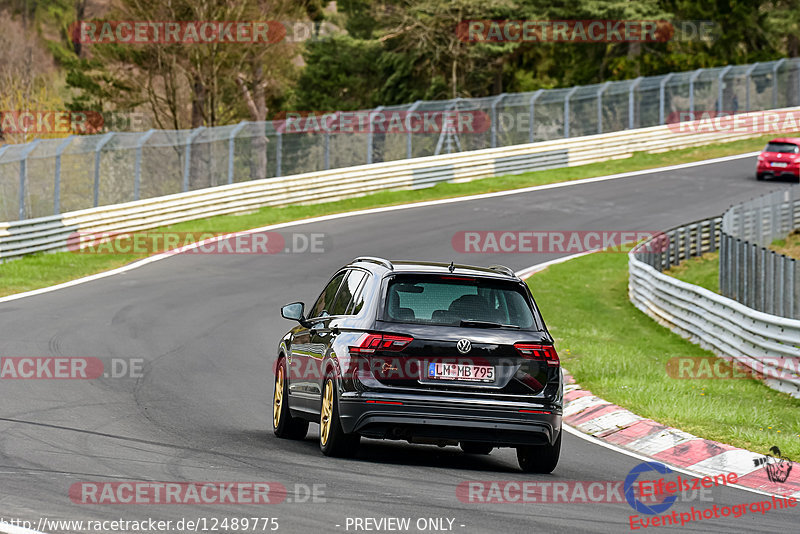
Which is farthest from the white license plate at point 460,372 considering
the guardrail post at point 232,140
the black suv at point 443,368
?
the guardrail post at point 232,140

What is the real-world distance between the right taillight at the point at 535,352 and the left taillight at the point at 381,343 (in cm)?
85

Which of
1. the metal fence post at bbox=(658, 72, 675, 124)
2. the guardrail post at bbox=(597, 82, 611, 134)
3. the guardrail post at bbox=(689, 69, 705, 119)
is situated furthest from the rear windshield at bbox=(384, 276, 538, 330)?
the guardrail post at bbox=(689, 69, 705, 119)

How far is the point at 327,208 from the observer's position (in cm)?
3384

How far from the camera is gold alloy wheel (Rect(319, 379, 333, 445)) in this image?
926cm

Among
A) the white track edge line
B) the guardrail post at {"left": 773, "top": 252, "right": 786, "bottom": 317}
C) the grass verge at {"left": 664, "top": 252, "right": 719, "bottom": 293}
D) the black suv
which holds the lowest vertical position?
the grass verge at {"left": 664, "top": 252, "right": 719, "bottom": 293}

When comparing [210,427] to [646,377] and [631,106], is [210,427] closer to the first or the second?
[646,377]

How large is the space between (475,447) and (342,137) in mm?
26042

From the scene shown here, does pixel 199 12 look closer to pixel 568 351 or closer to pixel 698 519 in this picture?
pixel 568 351

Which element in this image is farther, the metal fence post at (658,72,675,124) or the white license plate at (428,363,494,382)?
the metal fence post at (658,72,675,124)

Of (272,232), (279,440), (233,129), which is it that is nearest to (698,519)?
(279,440)

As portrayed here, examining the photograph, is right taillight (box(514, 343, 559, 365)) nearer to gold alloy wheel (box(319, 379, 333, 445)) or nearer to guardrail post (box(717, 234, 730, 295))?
gold alloy wheel (box(319, 379, 333, 445))

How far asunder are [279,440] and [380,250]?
16997 mm

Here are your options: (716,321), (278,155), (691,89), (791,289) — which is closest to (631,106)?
(691,89)

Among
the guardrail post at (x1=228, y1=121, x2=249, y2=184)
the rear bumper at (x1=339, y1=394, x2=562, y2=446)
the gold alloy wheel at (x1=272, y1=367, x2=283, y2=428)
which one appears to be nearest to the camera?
the rear bumper at (x1=339, y1=394, x2=562, y2=446)
